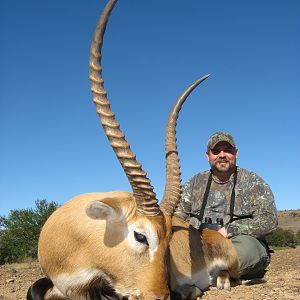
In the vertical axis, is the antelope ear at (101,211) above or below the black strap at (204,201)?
below

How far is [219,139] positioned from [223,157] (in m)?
0.30

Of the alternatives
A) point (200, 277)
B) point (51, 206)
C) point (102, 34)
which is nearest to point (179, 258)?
point (200, 277)

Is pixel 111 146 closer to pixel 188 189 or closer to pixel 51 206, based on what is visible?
pixel 188 189

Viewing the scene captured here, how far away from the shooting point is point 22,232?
51.0 ft

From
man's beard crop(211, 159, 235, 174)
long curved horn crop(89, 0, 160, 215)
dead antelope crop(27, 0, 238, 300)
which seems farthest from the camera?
man's beard crop(211, 159, 235, 174)

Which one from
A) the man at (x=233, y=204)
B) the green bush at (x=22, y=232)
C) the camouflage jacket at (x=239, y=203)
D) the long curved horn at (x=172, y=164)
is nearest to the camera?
the long curved horn at (x=172, y=164)

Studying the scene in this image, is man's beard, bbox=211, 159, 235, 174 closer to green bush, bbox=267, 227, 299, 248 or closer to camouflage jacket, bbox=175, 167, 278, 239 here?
camouflage jacket, bbox=175, 167, 278, 239

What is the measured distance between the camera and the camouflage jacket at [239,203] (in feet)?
21.5

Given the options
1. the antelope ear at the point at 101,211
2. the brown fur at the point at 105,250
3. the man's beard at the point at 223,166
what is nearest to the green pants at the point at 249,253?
the man's beard at the point at 223,166

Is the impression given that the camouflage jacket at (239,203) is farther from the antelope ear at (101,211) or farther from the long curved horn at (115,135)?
the antelope ear at (101,211)

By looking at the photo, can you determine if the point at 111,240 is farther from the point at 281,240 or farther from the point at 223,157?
the point at 281,240

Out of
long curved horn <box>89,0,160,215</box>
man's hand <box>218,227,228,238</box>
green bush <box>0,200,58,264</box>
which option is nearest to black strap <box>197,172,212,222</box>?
man's hand <box>218,227,228,238</box>

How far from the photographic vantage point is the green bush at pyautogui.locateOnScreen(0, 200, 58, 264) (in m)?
14.9

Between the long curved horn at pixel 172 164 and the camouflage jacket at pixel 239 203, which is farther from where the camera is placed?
the camouflage jacket at pixel 239 203
